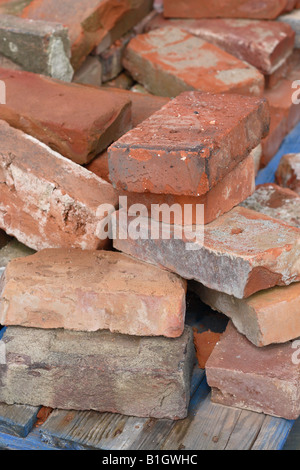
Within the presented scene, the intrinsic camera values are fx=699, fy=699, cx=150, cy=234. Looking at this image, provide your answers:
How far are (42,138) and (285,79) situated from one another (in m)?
2.72

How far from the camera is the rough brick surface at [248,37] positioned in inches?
213

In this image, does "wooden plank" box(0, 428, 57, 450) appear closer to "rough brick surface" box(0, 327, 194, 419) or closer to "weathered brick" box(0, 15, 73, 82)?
"rough brick surface" box(0, 327, 194, 419)

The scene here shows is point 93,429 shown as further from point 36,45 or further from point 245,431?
point 36,45

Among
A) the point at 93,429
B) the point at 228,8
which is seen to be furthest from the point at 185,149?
the point at 228,8

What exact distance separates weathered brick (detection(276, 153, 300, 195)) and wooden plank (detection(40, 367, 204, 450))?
203 cm

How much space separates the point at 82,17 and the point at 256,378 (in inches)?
124

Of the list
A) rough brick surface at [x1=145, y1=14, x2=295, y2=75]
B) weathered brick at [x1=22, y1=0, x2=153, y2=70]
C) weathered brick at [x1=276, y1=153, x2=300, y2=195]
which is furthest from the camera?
rough brick surface at [x1=145, y1=14, x2=295, y2=75]

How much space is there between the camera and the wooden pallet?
2.92 meters

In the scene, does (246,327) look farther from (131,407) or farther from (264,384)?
(131,407)

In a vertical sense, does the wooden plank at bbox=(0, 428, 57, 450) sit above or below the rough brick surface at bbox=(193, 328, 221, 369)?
below

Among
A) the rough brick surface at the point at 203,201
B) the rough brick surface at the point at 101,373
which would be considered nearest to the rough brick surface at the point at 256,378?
the rough brick surface at the point at 101,373

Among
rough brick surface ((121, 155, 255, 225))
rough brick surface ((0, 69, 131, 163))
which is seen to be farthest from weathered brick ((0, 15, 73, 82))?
rough brick surface ((121, 155, 255, 225))

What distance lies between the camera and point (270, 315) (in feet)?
9.82

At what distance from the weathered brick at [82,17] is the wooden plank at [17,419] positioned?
2.71 metres
